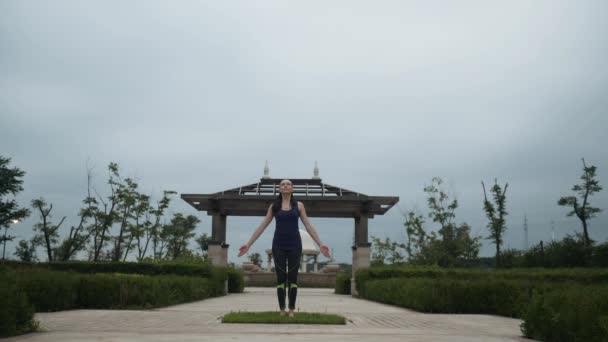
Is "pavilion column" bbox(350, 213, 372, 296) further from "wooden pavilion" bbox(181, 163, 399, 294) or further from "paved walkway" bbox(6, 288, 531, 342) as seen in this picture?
"paved walkway" bbox(6, 288, 531, 342)

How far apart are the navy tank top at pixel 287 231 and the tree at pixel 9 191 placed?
969 inches

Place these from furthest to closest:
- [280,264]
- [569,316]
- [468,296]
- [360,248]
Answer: [360,248]
[468,296]
[280,264]
[569,316]

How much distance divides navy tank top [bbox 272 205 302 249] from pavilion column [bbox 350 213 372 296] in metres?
10.9

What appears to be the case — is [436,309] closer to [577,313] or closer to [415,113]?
[577,313]

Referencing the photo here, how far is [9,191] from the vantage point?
25.9 m

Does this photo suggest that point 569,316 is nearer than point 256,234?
Yes

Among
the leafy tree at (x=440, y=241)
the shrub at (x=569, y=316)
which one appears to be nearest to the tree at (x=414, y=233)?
the leafy tree at (x=440, y=241)

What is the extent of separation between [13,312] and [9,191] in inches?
993

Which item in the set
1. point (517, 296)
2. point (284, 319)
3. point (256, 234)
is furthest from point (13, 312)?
point (517, 296)

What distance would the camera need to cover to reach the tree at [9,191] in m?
25.6

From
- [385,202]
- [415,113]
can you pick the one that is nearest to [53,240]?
[385,202]

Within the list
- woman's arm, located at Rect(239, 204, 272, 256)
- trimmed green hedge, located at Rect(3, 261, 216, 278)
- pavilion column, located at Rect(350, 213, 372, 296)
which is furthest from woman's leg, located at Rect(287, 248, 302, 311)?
pavilion column, located at Rect(350, 213, 372, 296)

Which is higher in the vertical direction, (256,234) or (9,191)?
(9,191)

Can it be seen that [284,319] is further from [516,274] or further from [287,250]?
[516,274]
